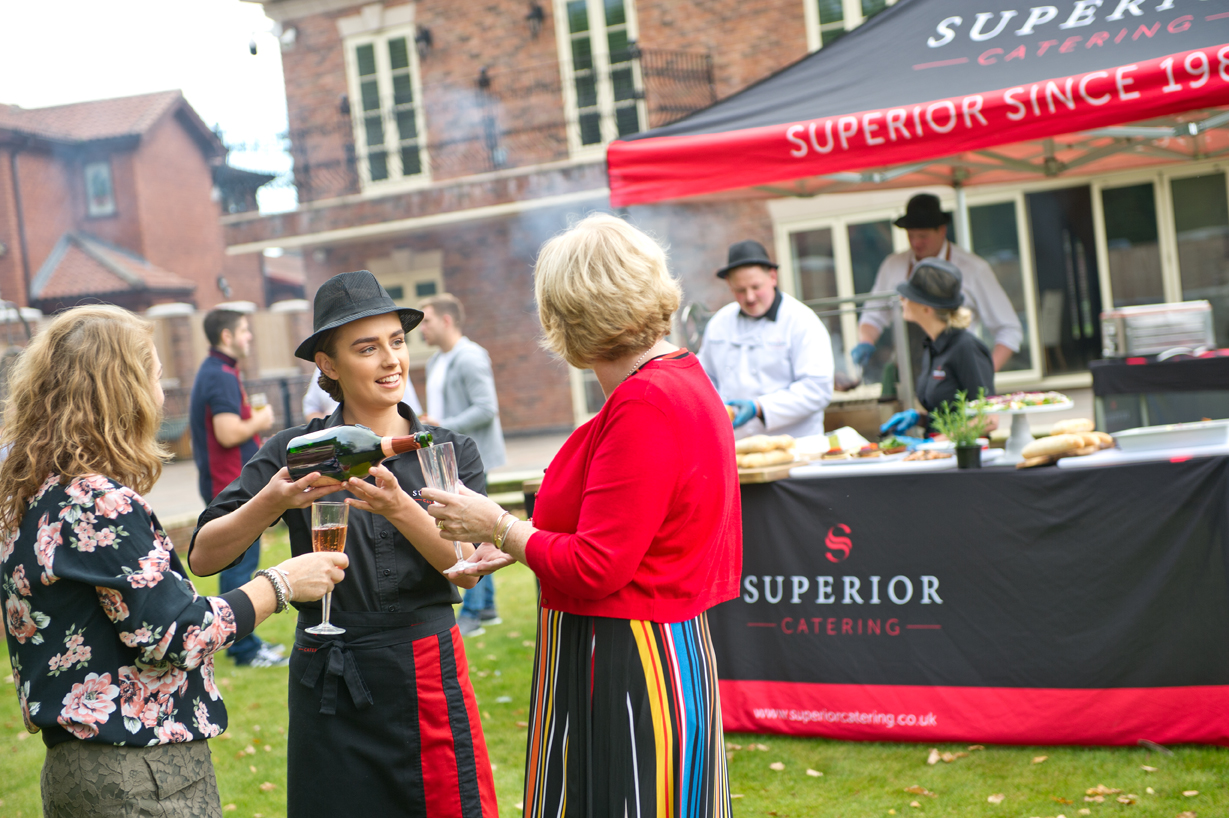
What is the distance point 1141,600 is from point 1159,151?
4250 millimetres

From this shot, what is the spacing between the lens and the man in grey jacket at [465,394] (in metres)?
6.06

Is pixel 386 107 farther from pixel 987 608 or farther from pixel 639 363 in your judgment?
pixel 639 363

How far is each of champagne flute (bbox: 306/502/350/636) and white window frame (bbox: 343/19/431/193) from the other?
15.6 meters

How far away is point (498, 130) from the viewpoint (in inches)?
650

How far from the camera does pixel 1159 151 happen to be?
6488 millimetres

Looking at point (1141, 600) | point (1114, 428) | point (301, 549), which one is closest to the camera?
point (301, 549)

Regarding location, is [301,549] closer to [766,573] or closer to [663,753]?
[663,753]

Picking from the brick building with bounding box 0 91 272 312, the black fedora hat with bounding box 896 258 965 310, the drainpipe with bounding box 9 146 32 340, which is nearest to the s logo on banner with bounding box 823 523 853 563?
the black fedora hat with bounding box 896 258 965 310

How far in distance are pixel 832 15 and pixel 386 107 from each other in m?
7.70

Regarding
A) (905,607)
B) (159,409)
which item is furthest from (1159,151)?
(159,409)

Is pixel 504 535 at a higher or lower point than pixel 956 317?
lower

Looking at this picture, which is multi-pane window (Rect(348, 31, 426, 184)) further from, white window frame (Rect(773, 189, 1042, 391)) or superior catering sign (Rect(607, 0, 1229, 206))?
superior catering sign (Rect(607, 0, 1229, 206))

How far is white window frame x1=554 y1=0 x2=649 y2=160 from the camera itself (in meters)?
15.7

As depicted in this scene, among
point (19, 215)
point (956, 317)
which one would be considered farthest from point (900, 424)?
point (19, 215)
